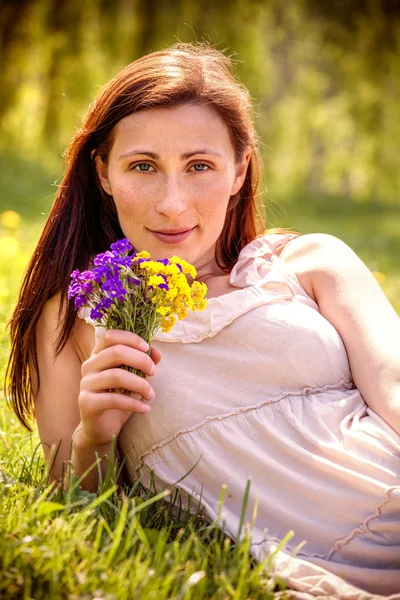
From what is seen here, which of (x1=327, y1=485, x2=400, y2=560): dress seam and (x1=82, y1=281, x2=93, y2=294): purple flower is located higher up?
(x1=82, y1=281, x2=93, y2=294): purple flower

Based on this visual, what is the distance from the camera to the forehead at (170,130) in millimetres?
2242

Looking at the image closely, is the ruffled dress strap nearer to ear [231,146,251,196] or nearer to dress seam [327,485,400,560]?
ear [231,146,251,196]

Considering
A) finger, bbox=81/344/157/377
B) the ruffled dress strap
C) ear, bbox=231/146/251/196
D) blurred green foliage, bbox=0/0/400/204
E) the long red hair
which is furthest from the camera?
blurred green foliage, bbox=0/0/400/204

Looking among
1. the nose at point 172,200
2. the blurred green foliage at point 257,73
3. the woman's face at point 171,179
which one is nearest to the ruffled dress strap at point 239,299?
the woman's face at point 171,179

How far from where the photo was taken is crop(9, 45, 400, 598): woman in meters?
1.98


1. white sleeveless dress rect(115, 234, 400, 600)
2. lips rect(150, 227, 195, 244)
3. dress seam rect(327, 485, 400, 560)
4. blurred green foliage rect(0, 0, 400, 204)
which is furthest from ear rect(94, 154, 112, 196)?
blurred green foliage rect(0, 0, 400, 204)

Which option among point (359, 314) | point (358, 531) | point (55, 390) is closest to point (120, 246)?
point (55, 390)

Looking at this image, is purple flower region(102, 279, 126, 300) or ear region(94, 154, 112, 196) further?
ear region(94, 154, 112, 196)

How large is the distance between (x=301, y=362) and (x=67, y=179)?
1.02 meters

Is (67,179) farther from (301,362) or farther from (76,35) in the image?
(76,35)

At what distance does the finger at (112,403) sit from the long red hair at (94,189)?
1.45ft

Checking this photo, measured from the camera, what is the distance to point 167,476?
2.17 metres

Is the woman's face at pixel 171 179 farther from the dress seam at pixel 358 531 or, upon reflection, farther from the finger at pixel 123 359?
the dress seam at pixel 358 531

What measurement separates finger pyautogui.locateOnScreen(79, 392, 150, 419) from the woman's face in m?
0.54
